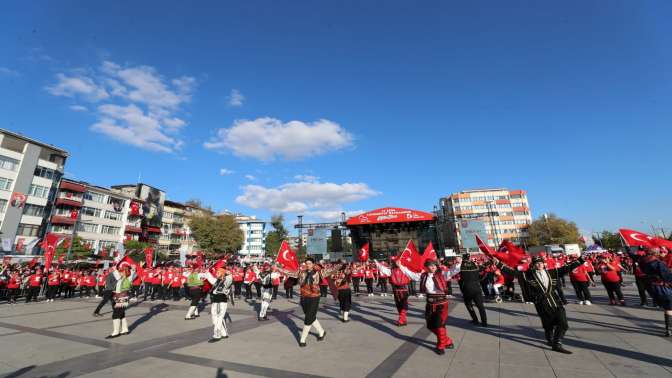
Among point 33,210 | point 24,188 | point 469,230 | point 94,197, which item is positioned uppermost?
point 94,197

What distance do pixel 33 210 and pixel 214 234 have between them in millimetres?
24718

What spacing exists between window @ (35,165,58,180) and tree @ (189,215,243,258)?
21.0 meters

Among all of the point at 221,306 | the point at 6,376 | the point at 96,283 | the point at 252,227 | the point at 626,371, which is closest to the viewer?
the point at 626,371

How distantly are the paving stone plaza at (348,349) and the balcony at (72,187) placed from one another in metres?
47.1

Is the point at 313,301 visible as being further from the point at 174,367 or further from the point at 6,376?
the point at 6,376

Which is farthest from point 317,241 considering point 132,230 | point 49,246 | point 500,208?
point 500,208

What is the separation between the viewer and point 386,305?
13.2 m

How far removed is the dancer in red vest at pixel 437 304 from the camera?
6137 millimetres

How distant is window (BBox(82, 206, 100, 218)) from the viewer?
1960 inches

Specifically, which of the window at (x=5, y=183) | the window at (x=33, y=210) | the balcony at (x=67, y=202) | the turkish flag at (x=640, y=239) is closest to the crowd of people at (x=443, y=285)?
the turkish flag at (x=640, y=239)

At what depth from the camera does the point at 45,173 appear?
44.0 metres

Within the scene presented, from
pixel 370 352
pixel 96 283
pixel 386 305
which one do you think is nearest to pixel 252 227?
pixel 96 283

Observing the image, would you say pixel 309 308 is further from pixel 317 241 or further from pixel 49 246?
pixel 317 241

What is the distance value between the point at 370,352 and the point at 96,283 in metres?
20.2
